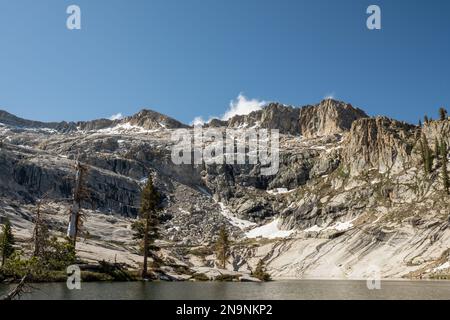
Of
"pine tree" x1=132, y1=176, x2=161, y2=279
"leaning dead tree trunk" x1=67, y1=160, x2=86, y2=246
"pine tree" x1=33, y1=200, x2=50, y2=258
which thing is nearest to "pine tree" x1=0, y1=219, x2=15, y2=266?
"leaning dead tree trunk" x1=67, y1=160, x2=86, y2=246

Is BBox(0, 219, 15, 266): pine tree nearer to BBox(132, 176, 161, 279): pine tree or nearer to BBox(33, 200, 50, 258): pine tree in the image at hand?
BBox(132, 176, 161, 279): pine tree

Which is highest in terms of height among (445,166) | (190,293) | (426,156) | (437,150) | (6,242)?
(437,150)

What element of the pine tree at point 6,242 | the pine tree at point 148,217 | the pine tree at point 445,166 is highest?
the pine tree at point 445,166

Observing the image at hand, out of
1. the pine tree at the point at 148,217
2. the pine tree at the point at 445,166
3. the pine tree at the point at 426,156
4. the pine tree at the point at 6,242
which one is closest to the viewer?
the pine tree at the point at 6,242

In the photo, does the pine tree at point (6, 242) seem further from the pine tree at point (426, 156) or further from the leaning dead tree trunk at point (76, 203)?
the pine tree at point (426, 156)

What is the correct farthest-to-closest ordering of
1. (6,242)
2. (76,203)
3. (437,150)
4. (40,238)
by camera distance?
(437,150), (6,242), (76,203), (40,238)

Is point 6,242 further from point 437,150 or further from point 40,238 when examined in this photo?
point 437,150

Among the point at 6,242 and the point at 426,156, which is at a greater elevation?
the point at 426,156

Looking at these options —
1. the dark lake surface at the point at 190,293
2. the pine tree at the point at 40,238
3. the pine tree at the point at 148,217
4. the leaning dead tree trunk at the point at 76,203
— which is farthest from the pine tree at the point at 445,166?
the pine tree at the point at 40,238

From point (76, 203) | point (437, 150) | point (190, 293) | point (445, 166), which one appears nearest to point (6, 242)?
point (76, 203)

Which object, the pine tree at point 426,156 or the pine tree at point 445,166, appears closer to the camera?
the pine tree at point 445,166

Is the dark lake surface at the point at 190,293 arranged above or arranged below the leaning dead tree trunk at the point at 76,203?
below
